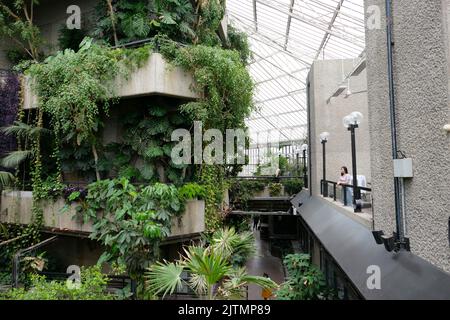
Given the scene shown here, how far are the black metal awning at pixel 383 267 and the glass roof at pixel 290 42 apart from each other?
510 cm

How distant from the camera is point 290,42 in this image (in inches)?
904

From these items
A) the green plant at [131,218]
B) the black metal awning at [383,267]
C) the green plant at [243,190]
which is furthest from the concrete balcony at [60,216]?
the green plant at [243,190]

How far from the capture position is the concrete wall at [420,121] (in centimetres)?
275

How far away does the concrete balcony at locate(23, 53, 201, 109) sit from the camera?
292 inches

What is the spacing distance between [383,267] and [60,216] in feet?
24.5

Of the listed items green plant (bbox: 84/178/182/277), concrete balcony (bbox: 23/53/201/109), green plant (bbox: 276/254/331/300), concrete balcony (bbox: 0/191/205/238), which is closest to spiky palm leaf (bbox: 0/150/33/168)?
concrete balcony (bbox: 0/191/205/238)

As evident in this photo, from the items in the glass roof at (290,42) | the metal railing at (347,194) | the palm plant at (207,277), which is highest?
the glass roof at (290,42)

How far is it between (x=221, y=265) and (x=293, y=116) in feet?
98.2

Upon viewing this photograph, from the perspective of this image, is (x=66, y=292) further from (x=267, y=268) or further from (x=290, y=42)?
(x=290, y=42)

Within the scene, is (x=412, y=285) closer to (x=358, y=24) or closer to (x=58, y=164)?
(x=58, y=164)

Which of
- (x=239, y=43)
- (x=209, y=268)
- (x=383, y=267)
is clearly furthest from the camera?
(x=239, y=43)

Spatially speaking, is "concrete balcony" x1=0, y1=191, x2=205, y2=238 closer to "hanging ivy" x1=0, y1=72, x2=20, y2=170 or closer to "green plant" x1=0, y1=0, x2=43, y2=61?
"hanging ivy" x1=0, y1=72, x2=20, y2=170

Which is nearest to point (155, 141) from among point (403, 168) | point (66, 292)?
point (66, 292)

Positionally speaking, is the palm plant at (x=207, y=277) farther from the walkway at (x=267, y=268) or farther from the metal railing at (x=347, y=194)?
the walkway at (x=267, y=268)
